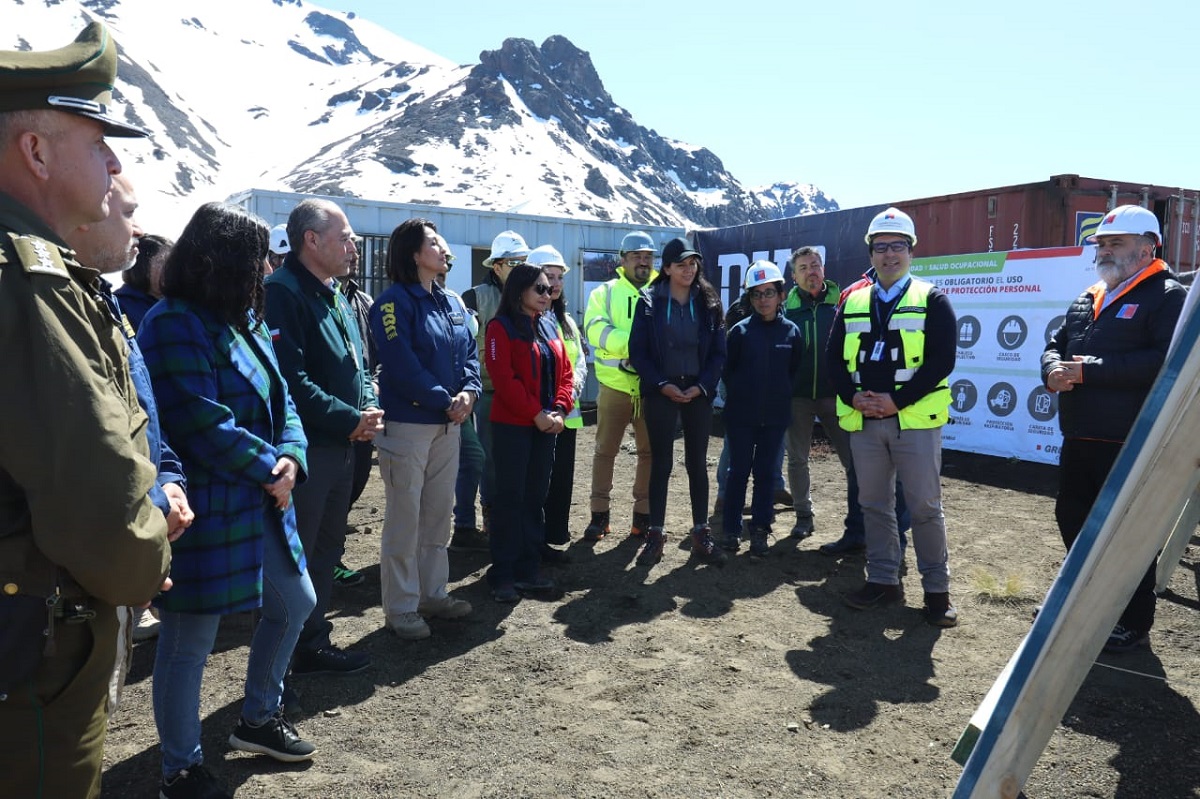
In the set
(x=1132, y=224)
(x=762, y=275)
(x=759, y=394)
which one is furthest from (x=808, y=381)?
(x=1132, y=224)

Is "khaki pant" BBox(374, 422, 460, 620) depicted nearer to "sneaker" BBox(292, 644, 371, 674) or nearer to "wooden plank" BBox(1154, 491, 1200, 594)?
"sneaker" BBox(292, 644, 371, 674)

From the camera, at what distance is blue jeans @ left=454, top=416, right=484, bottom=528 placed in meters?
6.09

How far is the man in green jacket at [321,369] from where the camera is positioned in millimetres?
3412

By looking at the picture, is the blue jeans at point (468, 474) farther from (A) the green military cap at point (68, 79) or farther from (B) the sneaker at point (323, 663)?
(A) the green military cap at point (68, 79)

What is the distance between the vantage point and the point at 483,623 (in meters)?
4.49

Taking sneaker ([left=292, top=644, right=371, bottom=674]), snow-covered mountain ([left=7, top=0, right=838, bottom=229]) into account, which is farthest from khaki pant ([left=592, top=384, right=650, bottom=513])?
snow-covered mountain ([left=7, top=0, right=838, bottom=229])

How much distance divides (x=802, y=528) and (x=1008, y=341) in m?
3.97

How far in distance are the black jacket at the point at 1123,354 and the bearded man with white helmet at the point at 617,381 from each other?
300 centimetres

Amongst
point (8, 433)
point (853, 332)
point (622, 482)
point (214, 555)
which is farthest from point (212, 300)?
point (622, 482)

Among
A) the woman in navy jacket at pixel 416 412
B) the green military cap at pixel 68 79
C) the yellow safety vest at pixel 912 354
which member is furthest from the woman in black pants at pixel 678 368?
the green military cap at pixel 68 79

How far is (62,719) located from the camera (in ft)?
4.83

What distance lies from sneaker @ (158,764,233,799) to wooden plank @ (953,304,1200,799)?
226 cm

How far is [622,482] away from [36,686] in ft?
23.3

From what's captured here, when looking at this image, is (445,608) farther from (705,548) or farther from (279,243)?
(279,243)
